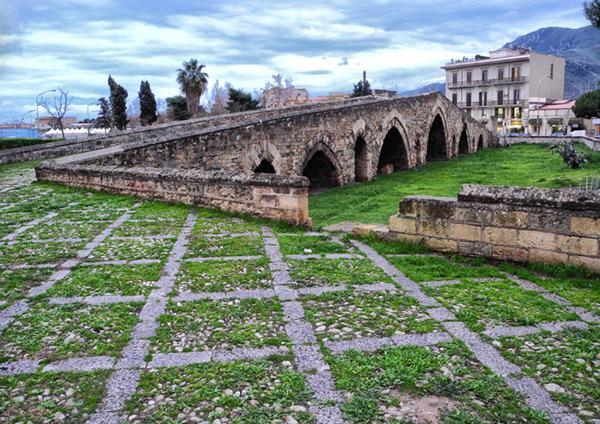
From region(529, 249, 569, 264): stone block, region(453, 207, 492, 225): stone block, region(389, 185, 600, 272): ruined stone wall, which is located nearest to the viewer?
region(389, 185, 600, 272): ruined stone wall

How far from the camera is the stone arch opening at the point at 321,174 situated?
21062mm

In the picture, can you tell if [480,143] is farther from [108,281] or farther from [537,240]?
[108,281]

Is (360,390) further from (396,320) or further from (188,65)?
(188,65)

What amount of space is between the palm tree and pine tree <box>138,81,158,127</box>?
2.93m

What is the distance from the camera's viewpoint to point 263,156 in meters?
15.4

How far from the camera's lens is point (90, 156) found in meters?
13.1

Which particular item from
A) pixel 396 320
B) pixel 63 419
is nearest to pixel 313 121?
pixel 396 320

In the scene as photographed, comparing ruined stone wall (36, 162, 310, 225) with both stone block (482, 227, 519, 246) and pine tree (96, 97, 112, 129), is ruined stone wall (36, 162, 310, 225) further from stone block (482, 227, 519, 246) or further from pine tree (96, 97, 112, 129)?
pine tree (96, 97, 112, 129)

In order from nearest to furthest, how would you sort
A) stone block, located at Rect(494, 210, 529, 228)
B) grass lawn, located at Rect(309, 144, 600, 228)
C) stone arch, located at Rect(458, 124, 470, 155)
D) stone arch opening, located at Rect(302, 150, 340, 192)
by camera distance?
stone block, located at Rect(494, 210, 529, 228) → grass lawn, located at Rect(309, 144, 600, 228) → stone arch opening, located at Rect(302, 150, 340, 192) → stone arch, located at Rect(458, 124, 470, 155)

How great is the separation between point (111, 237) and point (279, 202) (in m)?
2.49

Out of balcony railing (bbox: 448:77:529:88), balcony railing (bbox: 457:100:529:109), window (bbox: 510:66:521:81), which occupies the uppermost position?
window (bbox: 510:66:521:81)

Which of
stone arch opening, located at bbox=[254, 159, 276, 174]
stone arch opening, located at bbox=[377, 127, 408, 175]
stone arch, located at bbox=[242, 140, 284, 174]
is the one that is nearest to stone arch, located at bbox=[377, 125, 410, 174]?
stone arch opening, located at bbox=[377, 127, 408, 175]

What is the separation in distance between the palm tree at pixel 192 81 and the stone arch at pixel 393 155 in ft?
80.0

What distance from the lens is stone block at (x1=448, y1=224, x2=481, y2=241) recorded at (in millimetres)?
5875
